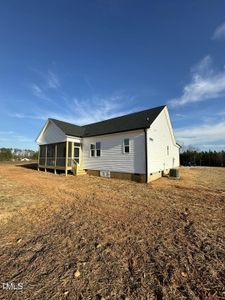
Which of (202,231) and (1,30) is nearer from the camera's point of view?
(202,231)

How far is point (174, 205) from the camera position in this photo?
6.24 m

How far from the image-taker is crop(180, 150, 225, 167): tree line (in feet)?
91.1

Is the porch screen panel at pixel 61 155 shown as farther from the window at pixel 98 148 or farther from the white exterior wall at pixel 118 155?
the window at pixel 98 148

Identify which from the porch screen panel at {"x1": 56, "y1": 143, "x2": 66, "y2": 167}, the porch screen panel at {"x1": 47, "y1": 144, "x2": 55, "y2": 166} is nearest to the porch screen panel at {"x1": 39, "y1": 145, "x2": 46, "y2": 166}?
the porch screen panel at {"x1": 47, "y1": 144, "x2": 55, "y2": 166}

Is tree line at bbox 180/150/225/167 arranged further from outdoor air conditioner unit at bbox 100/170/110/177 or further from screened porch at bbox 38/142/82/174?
screened porch at bbox 38/142/82/174

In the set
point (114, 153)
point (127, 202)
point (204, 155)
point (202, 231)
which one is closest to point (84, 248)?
point (202, 231)

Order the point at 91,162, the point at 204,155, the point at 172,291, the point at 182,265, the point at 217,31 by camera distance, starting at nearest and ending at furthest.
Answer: the point at 172,291
the point at 182,265
the point at 217,31
the point at 91,162
the point at 204,155

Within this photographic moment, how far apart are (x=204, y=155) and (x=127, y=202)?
2913 centimetres

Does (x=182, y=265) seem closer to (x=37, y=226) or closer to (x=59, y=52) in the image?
(x=37, y=226)

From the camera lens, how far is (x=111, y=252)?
10.3 feet

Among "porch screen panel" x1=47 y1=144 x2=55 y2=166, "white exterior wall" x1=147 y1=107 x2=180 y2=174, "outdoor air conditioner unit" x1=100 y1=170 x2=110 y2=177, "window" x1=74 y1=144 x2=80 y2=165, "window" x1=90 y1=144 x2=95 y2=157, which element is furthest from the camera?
"porch screen panel" x1=47 y1=144 x2=55 y2=166

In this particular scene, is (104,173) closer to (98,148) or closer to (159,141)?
(98,148)

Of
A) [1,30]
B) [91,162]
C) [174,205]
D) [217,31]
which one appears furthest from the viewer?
[91,162]

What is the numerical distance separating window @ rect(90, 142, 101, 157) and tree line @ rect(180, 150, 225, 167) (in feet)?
76.3
